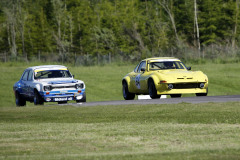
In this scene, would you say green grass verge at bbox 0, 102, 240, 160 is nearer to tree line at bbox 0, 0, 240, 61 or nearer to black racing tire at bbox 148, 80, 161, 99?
black racing tire at bbox 148, 80, 161, 99

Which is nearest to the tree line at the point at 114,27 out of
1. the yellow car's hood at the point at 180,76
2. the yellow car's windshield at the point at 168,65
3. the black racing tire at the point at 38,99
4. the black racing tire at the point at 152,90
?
the black racing tire at the point at 38,99

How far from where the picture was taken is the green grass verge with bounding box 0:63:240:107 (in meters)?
36.6

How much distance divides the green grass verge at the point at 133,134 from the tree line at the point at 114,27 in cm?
5434

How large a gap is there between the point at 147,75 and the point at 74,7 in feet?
245

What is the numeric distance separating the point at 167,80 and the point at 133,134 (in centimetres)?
920

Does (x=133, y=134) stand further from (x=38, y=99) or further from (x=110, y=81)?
(x=110, y=81)

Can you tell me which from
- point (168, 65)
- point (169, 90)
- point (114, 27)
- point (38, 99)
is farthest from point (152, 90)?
point (114, 27)

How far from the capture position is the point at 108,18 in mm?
85250

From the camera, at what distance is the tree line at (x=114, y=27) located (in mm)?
78438

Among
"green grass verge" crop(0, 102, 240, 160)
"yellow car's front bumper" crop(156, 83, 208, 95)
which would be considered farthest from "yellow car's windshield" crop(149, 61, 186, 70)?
"green grass verge" crop(0, 102, 240, 160)

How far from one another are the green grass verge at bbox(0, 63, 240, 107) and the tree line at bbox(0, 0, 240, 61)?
79.1 ft

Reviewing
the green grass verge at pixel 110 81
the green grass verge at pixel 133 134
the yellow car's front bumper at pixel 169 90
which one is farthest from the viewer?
the green grass verge at pixel 110 81

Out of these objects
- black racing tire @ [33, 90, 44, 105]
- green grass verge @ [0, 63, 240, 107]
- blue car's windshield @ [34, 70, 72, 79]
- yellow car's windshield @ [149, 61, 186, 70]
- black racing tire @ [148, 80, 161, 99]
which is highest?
yellow car's windshield @ [149, 61, 186, 70]

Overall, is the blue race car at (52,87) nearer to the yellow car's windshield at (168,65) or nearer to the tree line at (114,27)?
Result: the yellow car's windshield at (168,65)
